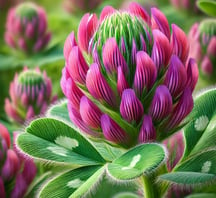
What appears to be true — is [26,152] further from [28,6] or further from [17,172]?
[28,6]

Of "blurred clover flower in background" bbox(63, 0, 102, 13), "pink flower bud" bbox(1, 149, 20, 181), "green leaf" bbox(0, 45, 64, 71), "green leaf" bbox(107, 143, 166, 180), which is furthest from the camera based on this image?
"blurred clover flower in background" bbox(63, 0, 102, 13)

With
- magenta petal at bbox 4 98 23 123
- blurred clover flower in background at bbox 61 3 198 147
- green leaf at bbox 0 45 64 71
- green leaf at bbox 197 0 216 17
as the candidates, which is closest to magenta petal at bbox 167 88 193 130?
blurred clover flower in background at bbox 61 3 198 147

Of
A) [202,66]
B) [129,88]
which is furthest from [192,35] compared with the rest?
→ [129,88]

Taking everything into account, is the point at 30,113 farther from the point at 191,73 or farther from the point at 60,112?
the point at 191,73

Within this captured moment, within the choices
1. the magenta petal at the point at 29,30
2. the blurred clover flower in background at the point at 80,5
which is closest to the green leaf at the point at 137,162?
the magenta petal at the point at 29,30

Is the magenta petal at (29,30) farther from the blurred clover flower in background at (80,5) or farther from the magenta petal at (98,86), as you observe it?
the magenta petal at (98,86)

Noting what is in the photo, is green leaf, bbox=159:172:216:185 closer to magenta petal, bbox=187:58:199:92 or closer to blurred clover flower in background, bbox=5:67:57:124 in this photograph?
magenta petal, bbox=187:58:199:92
